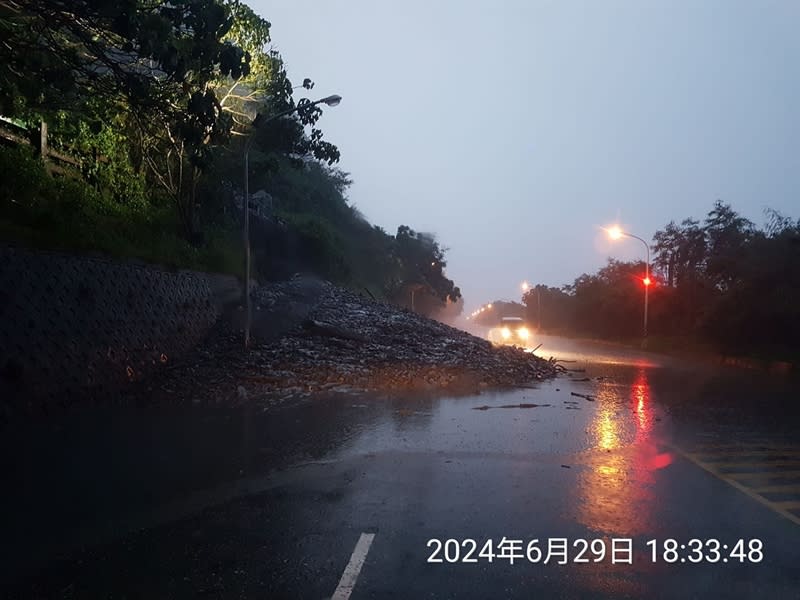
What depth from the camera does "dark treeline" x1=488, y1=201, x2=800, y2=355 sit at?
2689 cm

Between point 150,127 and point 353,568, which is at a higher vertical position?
point 150,127

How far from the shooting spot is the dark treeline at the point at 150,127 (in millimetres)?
9305

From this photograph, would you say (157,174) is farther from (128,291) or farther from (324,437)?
(324,437)

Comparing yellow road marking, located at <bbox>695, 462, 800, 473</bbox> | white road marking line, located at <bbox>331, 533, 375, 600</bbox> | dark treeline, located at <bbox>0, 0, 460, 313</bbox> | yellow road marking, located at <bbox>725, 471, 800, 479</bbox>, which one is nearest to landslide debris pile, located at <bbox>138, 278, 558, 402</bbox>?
dark treeline, located at <bbox>0, 0, 460, 313</bbox>

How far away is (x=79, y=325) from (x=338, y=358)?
7.23m

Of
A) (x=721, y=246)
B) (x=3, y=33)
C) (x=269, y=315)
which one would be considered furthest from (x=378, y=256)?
(x=3, y=33)

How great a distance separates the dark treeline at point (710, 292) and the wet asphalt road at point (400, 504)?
18610 mm

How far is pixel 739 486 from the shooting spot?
23.5ft

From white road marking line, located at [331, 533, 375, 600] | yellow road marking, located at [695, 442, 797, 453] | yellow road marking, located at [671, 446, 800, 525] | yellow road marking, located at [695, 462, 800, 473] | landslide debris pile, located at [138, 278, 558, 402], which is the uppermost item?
landslide debris pile, located at [138, 278, 558, 402]

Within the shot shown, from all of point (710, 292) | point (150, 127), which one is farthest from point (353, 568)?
point (710, 292)

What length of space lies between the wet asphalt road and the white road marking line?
6 centimetres

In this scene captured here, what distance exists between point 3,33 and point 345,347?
11608 millimetres

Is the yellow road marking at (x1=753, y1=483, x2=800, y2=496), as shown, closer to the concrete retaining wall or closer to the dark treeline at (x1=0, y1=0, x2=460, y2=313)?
the dark treeline at (x1=0, y1=0, x2=460, y2=313)

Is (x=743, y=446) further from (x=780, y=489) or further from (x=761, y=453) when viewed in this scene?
(x=780, y=489)
